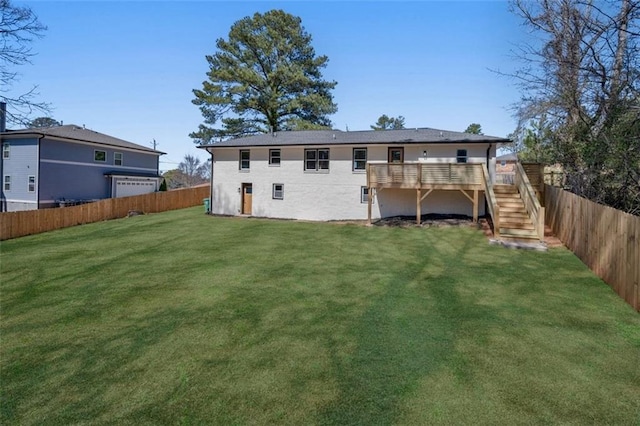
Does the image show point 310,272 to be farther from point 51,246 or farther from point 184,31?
point 184,31

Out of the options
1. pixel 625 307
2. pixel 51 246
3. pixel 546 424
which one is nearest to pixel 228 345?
pixel 546 424

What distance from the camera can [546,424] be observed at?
3.27 m

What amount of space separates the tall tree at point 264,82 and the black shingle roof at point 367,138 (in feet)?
32.5

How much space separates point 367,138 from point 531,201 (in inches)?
354

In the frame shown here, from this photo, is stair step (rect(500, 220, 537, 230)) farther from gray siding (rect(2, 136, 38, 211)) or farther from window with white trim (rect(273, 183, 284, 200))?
gray siding (rect(2, 136, 38, 211))

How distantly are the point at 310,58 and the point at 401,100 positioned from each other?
43.9ft

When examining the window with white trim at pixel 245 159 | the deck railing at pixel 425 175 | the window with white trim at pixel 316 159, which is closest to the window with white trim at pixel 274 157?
the window with white trim at pixel 245 159

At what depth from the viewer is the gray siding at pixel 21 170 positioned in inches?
901

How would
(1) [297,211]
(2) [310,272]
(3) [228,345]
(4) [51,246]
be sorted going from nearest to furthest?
(3) [228,345], (2) [310,272], (4) [51,246], (1) [297,211]

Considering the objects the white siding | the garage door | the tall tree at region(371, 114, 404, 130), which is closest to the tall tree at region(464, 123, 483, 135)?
the tall tree at region(371, 114, 404, 130)

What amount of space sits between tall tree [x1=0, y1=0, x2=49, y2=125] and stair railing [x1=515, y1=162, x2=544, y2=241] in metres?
16.9

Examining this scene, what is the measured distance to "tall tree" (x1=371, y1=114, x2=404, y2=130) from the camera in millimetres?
60634

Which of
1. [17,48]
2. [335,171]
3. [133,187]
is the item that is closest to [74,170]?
[133,187]

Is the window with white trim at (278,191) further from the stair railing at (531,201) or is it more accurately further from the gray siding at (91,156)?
the gray siding at (91,156)
